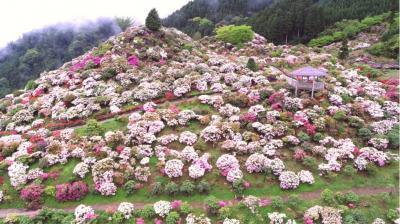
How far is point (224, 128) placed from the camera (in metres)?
34.7

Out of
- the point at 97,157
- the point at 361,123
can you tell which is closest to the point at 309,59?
the point at 361,123

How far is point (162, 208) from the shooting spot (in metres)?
26.6

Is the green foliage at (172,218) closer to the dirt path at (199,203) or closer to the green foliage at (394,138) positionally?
the dirt path at (199,203)

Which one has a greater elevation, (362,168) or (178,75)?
(178,75)

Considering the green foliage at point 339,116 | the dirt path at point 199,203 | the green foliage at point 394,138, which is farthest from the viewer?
the green foliage at point 339,116

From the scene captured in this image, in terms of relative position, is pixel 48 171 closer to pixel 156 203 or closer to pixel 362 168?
pixel 156 203

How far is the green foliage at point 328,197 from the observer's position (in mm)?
27109

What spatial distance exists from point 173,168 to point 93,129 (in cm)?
1149

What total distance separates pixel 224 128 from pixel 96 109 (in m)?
16.6

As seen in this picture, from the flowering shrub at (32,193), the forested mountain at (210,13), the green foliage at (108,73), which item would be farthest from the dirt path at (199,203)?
the forested mountain at (210,13)

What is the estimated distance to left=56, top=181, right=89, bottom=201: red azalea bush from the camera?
28.9 meters

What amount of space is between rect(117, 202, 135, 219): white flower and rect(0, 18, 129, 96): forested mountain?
12001 centimetres

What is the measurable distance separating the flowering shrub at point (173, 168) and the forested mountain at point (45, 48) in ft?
389

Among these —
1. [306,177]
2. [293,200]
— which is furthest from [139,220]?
[306,177]
